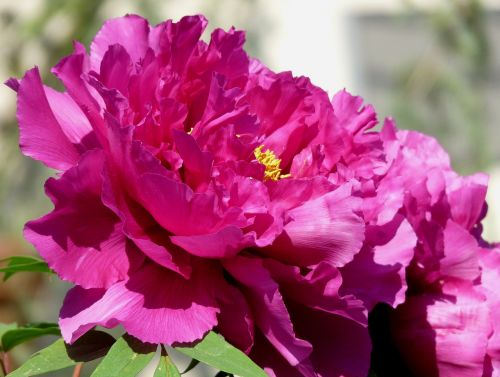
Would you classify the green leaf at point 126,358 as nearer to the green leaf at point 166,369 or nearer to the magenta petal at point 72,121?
the green leaf at point 166,369

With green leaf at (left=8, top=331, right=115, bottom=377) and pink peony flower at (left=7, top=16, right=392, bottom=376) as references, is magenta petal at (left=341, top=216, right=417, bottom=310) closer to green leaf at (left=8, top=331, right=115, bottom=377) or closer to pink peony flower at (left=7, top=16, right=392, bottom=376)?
pink peony flower at (left=7, top=16, right=392, bottom=376)

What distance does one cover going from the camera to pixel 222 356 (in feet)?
1.55

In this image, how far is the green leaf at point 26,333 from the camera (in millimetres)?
569

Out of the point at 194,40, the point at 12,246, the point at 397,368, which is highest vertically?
the point at 194,40

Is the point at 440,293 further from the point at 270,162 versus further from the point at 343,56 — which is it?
the point at 343,56

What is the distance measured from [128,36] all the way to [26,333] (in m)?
0.20

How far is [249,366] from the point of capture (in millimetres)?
469

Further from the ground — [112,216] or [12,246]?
[112,216]

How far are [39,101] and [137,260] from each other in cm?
10

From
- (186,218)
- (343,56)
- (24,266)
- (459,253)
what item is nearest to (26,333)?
(24,266)

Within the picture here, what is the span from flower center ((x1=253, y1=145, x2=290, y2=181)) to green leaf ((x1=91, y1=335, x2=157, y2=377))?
129 millimetres

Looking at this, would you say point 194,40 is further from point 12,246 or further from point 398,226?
point 12,246

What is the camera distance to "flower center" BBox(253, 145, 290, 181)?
56cm

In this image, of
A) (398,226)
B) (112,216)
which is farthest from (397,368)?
(112,216)
